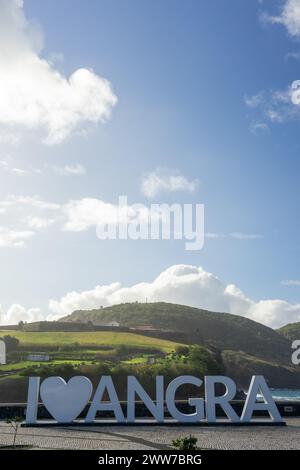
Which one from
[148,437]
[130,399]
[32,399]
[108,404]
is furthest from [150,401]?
[32,399]

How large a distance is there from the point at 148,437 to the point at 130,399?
490 cm

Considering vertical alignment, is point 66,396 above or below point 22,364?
below

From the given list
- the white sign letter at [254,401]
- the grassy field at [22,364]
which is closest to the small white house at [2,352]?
the grassy field at [22,364]

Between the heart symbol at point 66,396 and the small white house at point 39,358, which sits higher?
the small white house at point 39,358

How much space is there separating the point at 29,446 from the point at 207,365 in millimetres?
78395

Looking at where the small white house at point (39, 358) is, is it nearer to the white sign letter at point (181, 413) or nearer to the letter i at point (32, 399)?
the letter i at point (32, 399)

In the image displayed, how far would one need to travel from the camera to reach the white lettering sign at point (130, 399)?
98.8 ft

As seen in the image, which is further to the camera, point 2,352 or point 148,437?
point 2,352

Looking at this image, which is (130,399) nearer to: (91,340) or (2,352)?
(2,352)

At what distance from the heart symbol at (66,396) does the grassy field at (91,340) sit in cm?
9427

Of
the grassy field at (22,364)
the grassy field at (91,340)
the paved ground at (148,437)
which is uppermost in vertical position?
the grassy field at (91,340)

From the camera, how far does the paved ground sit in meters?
23.8

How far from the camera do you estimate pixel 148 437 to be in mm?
26469
